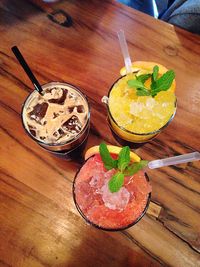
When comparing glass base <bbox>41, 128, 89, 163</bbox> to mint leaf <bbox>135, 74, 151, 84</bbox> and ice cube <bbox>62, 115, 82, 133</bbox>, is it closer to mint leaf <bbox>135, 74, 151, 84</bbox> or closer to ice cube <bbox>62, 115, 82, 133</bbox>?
ice cube <bbox>62, 115, 82, 133</bbox>

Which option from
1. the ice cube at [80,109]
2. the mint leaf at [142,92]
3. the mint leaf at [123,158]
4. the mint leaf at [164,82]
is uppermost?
the mint leaf at [164,82]

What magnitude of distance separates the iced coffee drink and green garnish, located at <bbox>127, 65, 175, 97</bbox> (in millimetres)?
224

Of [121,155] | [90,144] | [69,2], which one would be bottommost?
[90,144]

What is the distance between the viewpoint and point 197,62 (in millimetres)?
1426

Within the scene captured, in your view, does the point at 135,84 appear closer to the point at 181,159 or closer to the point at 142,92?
the point at 142,92

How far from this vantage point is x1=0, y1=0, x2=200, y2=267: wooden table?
115 centimetres

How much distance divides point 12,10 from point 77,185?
1.03 m

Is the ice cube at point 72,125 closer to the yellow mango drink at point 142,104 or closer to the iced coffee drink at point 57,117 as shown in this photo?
the iced coffee drink at point 57,117

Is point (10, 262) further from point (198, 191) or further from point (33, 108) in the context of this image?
point (198, 191)

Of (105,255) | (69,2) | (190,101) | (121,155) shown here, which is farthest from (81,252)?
(69,2)

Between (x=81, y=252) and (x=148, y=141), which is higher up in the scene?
(x=148, y=141)

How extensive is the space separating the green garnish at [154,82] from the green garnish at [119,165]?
0.84ft

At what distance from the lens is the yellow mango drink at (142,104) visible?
1088 millimetres

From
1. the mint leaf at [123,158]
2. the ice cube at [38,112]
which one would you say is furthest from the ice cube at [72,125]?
the mint leaf at [123,158]
